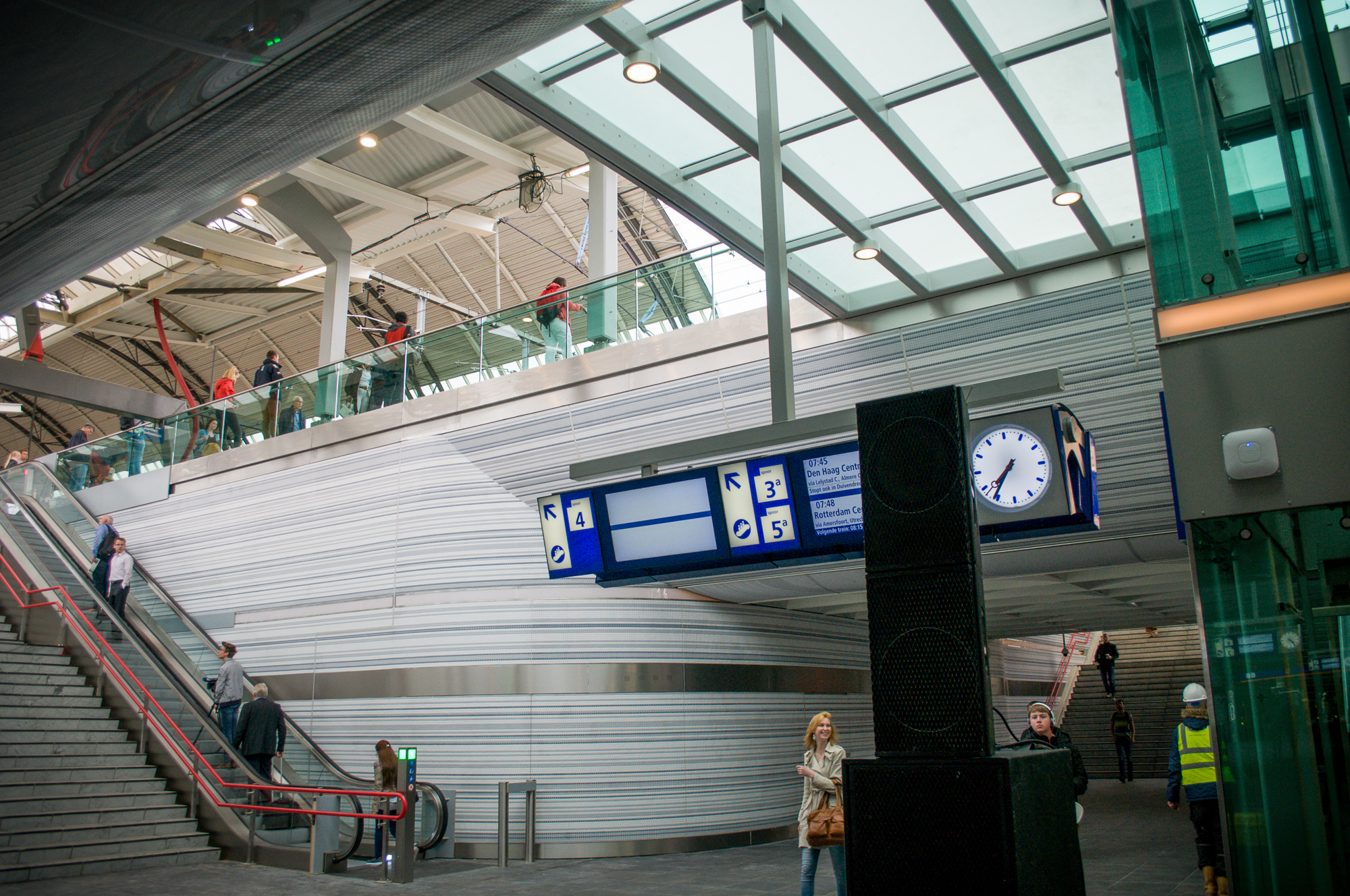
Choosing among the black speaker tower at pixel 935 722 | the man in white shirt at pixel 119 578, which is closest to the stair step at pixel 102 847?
the man in white shirt at pixel 119 578

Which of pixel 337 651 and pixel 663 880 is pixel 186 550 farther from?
pixel 663 880

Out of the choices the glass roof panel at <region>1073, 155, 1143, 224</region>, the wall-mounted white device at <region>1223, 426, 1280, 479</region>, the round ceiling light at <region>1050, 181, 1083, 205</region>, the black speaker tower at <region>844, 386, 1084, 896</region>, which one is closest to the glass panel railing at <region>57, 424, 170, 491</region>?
the round ceiling light at <region>1050, 181, 1083, 205</region>

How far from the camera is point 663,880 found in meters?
9.41

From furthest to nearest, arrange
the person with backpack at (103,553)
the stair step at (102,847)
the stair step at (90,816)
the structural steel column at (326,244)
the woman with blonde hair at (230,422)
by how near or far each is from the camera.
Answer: the structural steel column at (326,244) < the woman with blonde hair at (230,422) < the person with backpack at (103,553) < the stair step at (90,816) < the stair step at (102,847)

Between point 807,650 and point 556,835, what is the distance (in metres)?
4.51

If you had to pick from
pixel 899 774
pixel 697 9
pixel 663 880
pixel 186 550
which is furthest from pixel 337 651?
pixel 899 774

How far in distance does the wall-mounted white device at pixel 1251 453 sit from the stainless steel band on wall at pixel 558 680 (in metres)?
8.33

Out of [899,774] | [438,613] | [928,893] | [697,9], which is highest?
[697,9]

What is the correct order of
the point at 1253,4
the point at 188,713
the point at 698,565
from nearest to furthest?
the point at 1253,4
the point at 698,565
the point at 188,713

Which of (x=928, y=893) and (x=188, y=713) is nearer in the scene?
(x=928, y=893)

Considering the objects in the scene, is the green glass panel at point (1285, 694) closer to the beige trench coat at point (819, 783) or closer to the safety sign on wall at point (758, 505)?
the beige trench coat at point (819, 783)

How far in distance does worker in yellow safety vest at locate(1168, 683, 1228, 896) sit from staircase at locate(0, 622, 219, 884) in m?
10.0

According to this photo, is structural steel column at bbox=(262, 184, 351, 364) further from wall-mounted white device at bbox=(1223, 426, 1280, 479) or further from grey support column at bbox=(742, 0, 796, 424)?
wall-mounted white device at bbox=(1223, 426, 1280, 479)

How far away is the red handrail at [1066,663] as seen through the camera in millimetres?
24656
